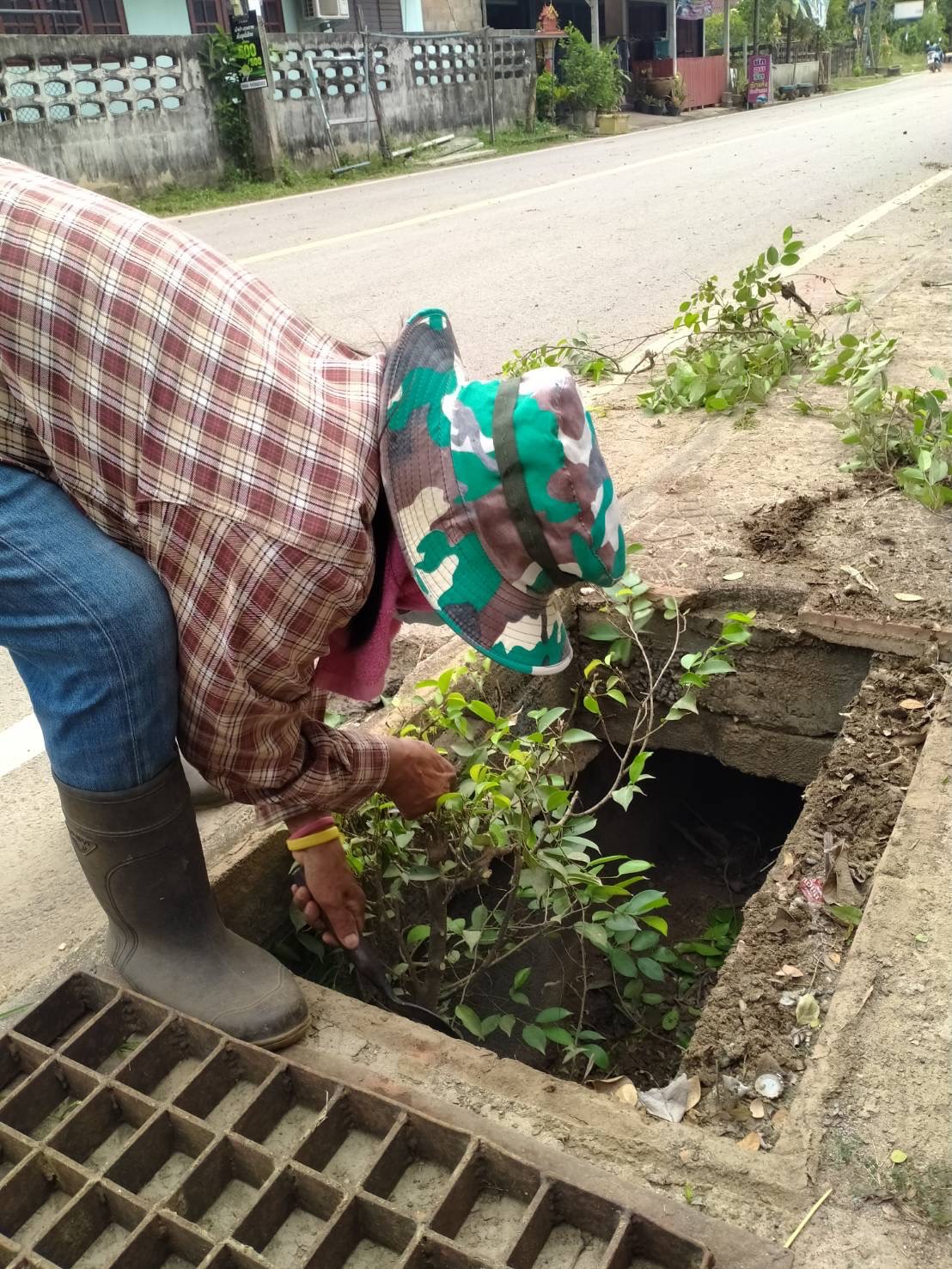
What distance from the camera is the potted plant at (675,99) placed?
24828 mm

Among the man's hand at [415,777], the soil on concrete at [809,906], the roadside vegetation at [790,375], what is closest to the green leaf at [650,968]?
the soil on concrete at [809,906]

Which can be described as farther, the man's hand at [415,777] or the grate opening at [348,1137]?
the man's hand at [415,777]

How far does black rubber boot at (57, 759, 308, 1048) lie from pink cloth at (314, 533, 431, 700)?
28 centimetres

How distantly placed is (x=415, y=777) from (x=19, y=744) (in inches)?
50.8

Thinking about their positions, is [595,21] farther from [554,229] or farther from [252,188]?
[554,229]

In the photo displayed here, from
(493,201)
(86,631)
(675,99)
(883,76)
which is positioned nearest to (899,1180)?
(86,631)

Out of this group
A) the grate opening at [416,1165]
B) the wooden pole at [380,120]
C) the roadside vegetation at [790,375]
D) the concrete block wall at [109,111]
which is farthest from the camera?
the wooden pole at [380,120]

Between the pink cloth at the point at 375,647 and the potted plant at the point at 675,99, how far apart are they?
26376mm

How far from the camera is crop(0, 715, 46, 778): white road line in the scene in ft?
8.81

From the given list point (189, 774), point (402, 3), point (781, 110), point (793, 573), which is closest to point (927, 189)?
point (793, 573)

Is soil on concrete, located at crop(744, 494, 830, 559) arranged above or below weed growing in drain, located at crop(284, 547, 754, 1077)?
above

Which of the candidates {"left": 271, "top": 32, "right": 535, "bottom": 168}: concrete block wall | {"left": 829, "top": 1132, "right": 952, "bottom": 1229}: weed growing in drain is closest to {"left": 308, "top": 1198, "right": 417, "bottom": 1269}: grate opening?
{"left": 829, "top": 1132, "right": 952, "bottom": 1229}: weed growing in drain

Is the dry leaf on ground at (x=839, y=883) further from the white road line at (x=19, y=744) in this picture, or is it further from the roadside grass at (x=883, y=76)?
the roadside grass at (x=883, y=76)

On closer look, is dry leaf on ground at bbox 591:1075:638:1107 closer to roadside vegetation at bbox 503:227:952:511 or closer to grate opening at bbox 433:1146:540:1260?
grate opening at bbox 433:1146:540:1260
